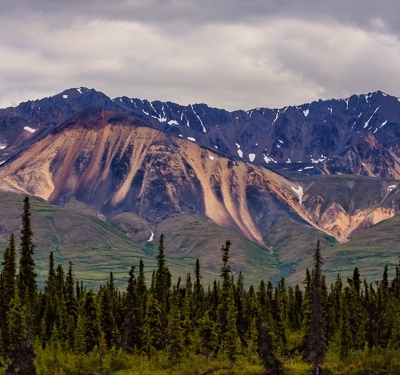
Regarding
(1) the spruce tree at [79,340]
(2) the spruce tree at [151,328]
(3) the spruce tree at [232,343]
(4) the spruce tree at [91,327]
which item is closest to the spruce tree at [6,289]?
(1) the spruce tree at [79,340]

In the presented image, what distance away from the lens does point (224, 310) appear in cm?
11619

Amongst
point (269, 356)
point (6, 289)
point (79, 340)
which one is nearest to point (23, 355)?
point (79, 340)

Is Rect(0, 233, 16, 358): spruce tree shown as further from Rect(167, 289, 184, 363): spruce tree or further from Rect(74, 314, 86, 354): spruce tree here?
Rect(167, 289, 184, 363): spruce tree

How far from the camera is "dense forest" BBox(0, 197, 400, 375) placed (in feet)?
322

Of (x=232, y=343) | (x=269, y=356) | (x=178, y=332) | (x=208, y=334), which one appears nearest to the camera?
(x=269, y=356)

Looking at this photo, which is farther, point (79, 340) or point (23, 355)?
point (79, 340)

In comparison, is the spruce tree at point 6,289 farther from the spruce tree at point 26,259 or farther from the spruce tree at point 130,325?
the spruce tree at point 130,325

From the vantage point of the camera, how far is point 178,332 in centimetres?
10750

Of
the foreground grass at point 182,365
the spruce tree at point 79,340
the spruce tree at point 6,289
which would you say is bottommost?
the foreground grass at point 182,365

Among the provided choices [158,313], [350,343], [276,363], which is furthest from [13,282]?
[350,343]

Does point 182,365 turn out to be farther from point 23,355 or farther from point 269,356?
point 23,355

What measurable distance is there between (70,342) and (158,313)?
13.2m

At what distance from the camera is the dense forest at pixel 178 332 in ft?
322

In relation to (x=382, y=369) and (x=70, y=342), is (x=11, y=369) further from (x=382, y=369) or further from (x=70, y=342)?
(x=382, y=369)
